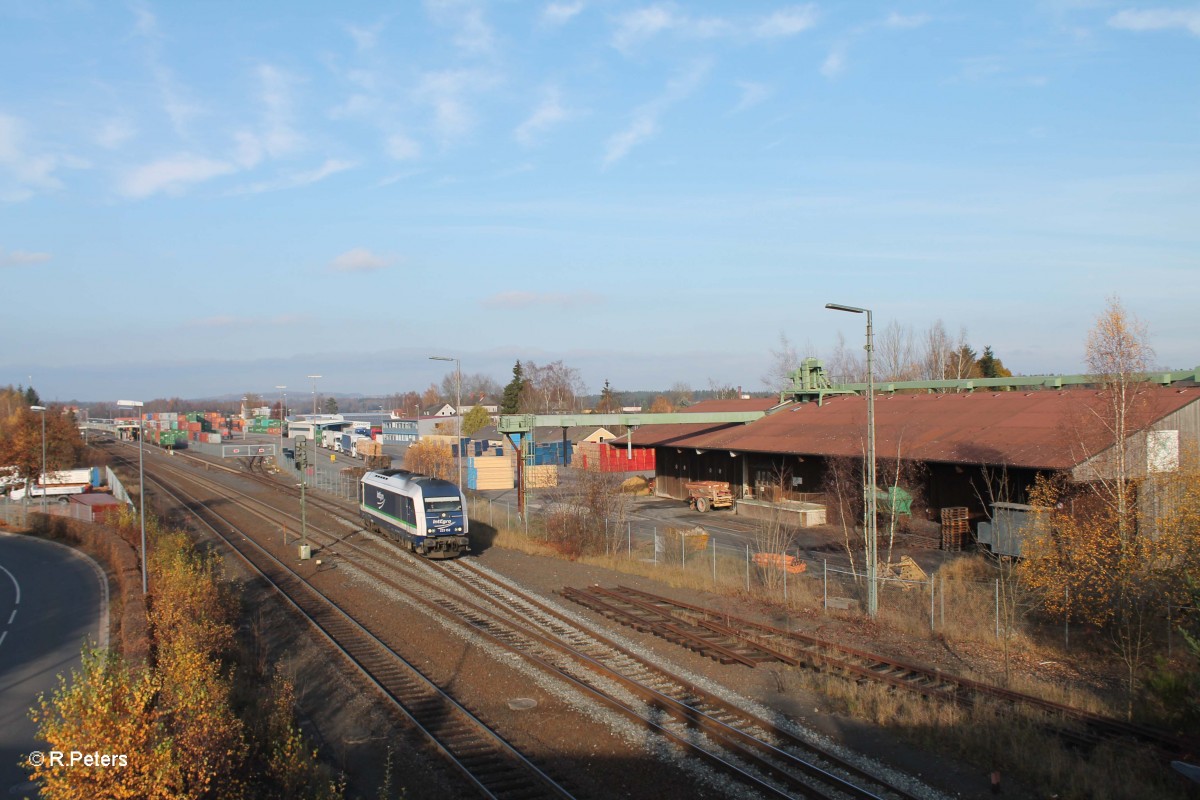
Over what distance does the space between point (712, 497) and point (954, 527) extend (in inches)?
538

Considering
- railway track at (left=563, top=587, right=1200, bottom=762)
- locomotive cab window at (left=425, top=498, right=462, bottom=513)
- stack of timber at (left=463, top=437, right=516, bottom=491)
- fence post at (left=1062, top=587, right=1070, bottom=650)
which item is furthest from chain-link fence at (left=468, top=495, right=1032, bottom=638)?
stack of timber at (left=463, top=437, right=516, bottom=491)

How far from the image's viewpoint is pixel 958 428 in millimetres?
30938

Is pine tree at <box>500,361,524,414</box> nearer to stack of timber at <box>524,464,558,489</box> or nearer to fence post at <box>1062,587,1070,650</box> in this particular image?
stack of timber at <box>524,464,558,489</box>

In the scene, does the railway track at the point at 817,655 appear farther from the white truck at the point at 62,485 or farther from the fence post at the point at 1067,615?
the white truck at the point at 62,485

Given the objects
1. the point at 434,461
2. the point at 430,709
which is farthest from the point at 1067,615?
the point at 434,461

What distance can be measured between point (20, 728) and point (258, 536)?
71.2 feet

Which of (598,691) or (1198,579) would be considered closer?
(1198,579)

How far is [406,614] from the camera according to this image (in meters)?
20.5

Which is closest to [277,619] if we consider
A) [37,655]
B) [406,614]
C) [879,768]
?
[406,614]

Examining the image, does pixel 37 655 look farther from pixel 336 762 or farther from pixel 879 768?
pixel 879 768

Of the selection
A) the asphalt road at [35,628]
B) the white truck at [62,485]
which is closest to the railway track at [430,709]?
the asphalt road at [35,628]

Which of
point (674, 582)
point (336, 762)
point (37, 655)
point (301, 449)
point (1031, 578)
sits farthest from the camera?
point (301, 449)

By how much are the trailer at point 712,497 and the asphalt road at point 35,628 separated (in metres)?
25.9

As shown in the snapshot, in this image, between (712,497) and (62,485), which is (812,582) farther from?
(62,485)
